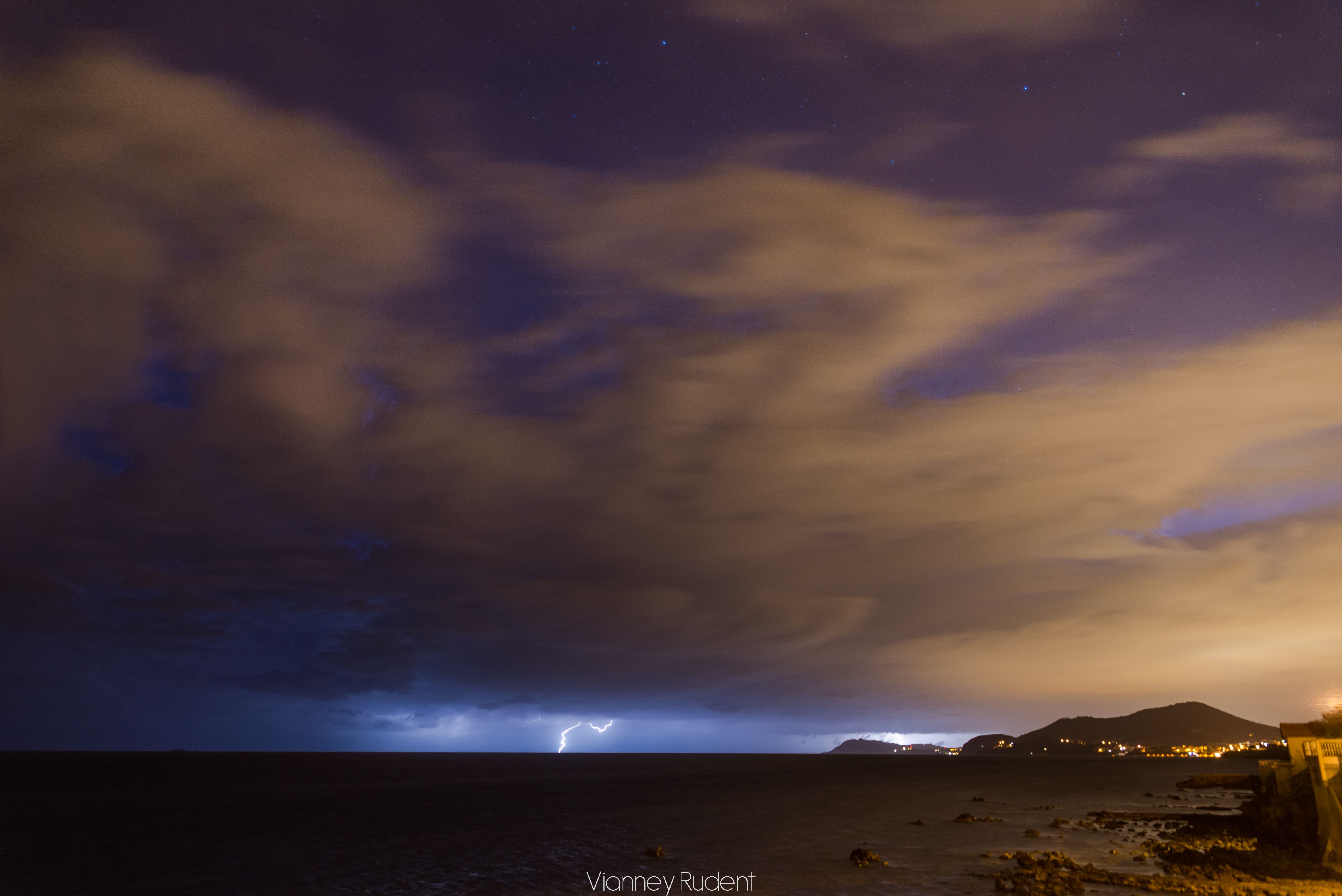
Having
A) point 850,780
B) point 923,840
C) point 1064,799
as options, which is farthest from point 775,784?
point 923,840

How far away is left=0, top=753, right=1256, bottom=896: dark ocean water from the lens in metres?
51.5

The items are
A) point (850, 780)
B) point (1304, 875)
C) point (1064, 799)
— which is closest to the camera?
point (1304, 875)

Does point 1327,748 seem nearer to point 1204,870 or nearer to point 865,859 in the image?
point 1204,870

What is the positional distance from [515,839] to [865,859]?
3252cm

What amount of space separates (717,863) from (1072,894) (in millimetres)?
23455

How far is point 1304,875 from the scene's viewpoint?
144 feet

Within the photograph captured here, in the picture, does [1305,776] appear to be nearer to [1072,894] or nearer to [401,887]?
[1072,894]

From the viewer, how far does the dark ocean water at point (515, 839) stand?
51.5 metres

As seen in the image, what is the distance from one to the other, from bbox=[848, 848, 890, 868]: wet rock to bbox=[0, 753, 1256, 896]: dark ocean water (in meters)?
1.05

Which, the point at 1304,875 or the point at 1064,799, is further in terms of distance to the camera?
the point at 1064,799

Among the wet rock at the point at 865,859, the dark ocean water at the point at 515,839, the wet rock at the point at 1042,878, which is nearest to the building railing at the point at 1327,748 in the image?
the dark ocean water at the point at 515,839

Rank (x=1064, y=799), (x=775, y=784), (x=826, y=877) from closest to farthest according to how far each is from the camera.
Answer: (x=826, y=877) → (x=1064, y=799) → (x=775, y=784)

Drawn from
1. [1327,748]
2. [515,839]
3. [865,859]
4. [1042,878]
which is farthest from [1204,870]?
[515,839]

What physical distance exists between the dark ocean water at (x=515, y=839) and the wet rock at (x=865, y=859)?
1.05 metres
